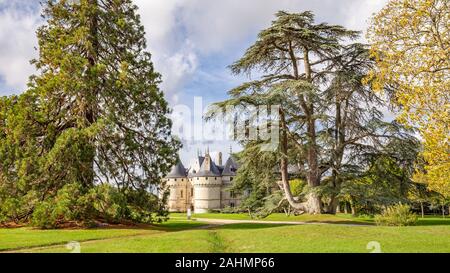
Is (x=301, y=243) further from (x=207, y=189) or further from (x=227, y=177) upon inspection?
(x=227, y=177)

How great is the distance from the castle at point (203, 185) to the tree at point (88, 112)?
3511 centimetres

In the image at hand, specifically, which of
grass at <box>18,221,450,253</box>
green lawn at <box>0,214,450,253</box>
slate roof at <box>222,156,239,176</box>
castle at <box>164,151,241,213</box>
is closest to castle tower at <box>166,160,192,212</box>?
castle at <box>164,151,241,213</box>

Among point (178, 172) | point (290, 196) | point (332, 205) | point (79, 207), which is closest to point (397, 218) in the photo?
point (332, 205)

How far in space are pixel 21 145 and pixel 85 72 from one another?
469 centimetres

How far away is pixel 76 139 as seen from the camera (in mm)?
19016

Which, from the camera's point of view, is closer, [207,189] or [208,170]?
[207,189]

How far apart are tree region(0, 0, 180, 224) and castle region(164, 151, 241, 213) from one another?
35.1 m

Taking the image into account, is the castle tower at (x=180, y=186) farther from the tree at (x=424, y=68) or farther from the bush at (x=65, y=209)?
the tree at (x=424, y=68)

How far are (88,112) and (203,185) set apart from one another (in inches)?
1534

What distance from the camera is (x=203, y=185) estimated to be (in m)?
59.0

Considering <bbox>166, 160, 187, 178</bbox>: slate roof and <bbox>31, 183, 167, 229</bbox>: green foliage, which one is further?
<bbox>166, 160, 187, 178</bbox>: slate roof

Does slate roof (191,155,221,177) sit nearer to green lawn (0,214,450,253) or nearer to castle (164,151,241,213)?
castle (164,151,241,213)

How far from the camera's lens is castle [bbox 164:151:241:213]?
193 ft
